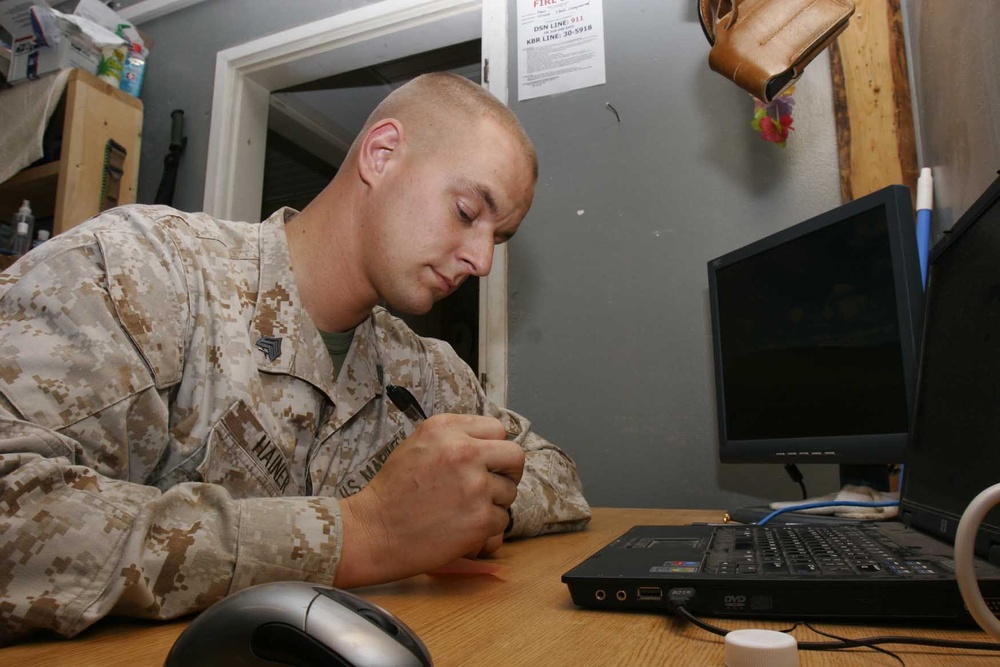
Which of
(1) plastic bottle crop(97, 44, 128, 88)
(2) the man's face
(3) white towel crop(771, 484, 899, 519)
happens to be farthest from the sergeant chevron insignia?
(1) plastic bottle crop(97, 44, 128, 88)

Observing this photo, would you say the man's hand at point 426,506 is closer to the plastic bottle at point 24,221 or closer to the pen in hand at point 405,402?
the pen in hand at point 405,402

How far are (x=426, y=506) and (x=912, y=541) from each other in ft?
1.54

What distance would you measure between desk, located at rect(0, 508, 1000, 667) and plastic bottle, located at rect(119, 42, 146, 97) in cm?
231

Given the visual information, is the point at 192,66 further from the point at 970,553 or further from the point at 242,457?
the point at 970,553

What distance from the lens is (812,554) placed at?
553 millimetres

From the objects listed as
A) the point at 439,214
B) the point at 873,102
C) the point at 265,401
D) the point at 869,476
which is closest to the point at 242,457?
the point at 265,401

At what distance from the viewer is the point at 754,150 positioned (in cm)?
154

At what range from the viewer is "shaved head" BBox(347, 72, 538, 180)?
1059mm

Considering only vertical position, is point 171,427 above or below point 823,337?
below

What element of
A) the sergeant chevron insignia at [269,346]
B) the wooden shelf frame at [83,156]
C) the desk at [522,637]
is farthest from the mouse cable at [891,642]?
the wooden shelf frame at [83,156]

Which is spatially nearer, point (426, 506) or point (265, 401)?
point (426, 506)

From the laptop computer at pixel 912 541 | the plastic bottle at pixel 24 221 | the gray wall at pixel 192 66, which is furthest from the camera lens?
the gray wall at pixel 192 66

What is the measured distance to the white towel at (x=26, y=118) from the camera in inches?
80.1

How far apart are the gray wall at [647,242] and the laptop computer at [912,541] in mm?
660
